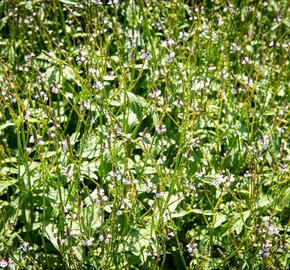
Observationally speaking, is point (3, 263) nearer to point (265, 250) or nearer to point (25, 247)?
point (25, 247)

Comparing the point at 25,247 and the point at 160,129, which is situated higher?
the point at 160,129

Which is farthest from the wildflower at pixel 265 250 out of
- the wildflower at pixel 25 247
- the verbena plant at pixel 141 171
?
the wildflower at pixel 25 247

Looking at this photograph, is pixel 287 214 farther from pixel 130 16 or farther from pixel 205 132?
pixel 130 16

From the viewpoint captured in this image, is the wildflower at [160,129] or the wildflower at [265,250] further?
the wildflower at [160,129]

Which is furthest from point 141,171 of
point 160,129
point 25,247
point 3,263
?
point 3,263

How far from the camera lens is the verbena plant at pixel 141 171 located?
282 cm

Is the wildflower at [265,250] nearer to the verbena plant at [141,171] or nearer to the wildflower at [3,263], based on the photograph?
the verbena plant at [141,171]

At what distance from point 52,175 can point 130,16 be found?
1613 millimetres

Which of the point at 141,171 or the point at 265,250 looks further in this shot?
the point at 141,171

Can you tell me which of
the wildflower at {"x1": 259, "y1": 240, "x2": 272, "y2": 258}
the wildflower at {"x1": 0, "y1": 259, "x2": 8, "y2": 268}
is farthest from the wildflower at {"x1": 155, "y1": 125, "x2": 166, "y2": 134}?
the wildflower at {"x1": 0, "y1": 259, "x2": 8, "y2": 268}

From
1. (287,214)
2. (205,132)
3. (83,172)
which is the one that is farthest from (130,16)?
(287,214)

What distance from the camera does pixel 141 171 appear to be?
3127mm

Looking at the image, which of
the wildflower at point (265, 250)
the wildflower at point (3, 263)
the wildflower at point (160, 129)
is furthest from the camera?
the wildflower at point (160, 129)

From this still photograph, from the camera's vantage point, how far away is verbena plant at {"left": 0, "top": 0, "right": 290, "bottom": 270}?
A: 2.82 metres
